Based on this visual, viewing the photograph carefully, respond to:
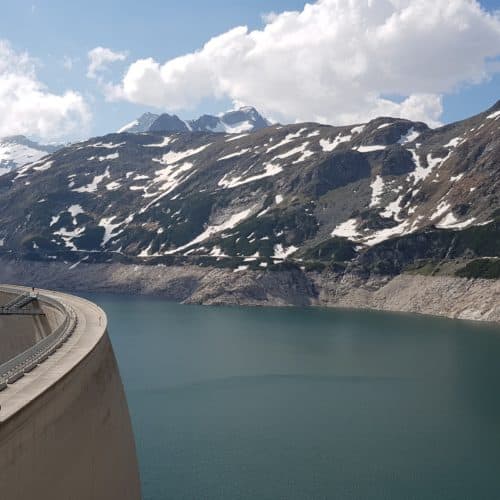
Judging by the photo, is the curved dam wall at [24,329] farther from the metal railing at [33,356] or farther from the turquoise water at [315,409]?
the turquoise water at [315,409]

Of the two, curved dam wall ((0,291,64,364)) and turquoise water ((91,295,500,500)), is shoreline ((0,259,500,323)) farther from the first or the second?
curved dam wall ((0,291,64,364))

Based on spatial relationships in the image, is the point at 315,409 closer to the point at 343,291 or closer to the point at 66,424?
the point at 66,424

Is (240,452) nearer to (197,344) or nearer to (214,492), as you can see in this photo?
(214,492)

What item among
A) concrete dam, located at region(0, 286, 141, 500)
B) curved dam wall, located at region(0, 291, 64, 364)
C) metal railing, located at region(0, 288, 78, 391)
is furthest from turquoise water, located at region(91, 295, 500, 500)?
curved dam wall, located at region(0, 291, 64, 364)

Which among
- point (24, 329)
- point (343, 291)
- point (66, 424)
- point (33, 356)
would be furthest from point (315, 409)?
point (343, 291)

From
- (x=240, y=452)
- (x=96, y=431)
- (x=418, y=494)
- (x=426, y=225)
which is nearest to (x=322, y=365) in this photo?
(x=240, y=452)
